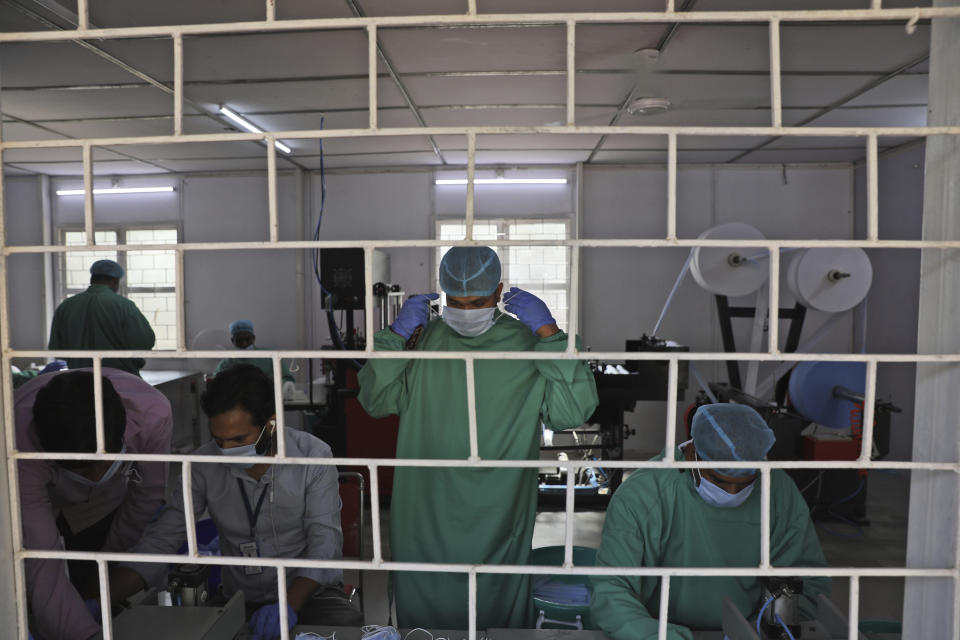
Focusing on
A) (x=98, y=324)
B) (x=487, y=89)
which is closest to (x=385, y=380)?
(x=487, y=89)

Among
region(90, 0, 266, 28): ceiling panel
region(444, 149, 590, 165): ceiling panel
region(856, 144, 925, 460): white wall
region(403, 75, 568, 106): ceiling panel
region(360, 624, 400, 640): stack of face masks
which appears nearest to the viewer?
region(360, 624, 400, 640): stack of face masks

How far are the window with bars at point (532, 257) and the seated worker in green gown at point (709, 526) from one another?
381 centimetres

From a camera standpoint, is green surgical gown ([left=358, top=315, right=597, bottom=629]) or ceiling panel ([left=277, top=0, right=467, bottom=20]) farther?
ceiling panel ([left=277, top=0, right=467, bottom=20])

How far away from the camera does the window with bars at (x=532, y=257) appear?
5.24 meters

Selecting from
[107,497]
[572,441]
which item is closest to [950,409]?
[107,497]

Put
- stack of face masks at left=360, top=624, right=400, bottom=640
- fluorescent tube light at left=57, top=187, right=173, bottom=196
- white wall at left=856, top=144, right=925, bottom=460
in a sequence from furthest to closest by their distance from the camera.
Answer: fluorescent tube light at left=57, top=187, right=173, bottom=196, white wall at left=856, top=144, right=925, bottom=460, stack of face masks at left=360, top=624, right=400, bottom=640

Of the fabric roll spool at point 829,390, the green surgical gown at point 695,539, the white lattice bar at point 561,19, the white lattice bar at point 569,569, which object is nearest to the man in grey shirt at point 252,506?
the white lattice bar at point 569,569

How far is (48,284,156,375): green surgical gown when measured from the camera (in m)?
3.32

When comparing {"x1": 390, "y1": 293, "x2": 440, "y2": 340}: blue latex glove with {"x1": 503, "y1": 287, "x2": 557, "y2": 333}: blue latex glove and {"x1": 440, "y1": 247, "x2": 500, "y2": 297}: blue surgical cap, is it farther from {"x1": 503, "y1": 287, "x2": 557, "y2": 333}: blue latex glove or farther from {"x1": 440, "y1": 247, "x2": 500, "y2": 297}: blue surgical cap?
{"x1": 503, "y1": 287, "x2": 557, "y2": 333}: blue latex glove

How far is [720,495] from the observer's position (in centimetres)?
138

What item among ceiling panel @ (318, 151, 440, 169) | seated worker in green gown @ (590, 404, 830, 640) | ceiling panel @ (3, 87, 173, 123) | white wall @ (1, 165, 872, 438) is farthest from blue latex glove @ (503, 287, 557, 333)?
white wall @ (1, 165, 872, 438)

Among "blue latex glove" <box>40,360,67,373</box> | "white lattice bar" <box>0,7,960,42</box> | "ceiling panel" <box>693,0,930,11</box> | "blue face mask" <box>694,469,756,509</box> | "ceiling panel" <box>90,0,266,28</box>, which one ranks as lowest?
"blue face mask" <box>694,469,756,509</box>

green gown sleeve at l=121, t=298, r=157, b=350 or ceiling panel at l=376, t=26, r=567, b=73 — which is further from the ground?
ceiling panel at l=376, t=26, r=567, b=73

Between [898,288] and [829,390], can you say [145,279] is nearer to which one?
[829,390]
